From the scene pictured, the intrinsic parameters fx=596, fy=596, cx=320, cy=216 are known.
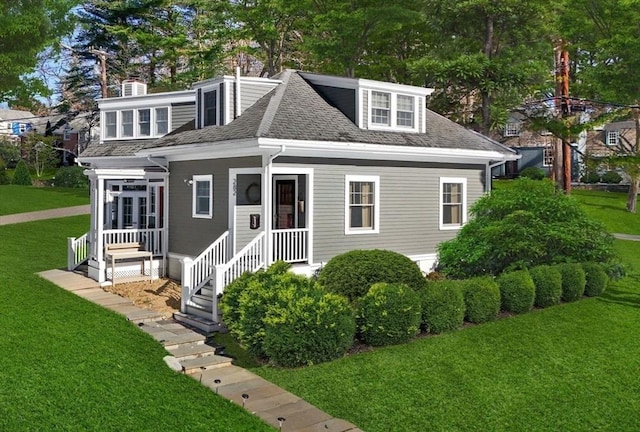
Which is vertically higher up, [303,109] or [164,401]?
[303,109]

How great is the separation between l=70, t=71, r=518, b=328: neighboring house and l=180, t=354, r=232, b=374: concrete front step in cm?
220

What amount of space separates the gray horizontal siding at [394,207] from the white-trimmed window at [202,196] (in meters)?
2.96

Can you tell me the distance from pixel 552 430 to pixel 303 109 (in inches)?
416

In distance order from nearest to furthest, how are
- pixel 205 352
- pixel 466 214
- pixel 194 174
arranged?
1. pixel 205 352
2. pixel 194 174
3. pixel 466 214

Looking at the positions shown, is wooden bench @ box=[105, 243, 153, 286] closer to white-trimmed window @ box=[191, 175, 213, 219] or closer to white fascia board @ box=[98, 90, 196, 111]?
white-trimmed window @ box=[191, 175, 213, 219]

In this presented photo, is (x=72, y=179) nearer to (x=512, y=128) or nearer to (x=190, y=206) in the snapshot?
(x=190, y=206)

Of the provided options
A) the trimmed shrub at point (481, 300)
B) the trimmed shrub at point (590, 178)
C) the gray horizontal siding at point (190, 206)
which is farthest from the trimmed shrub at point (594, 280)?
the trimmed shrub at point (590, 178)

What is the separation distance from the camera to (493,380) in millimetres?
9609

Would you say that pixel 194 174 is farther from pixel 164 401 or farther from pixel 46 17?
pixel 46 17

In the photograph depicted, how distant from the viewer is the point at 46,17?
2277 cm

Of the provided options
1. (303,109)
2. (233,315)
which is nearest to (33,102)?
(303,109)

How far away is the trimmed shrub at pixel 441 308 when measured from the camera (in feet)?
38.6

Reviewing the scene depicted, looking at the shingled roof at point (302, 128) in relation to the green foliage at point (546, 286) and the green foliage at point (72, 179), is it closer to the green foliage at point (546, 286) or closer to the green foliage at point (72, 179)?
the green foliage at point (546, 286)

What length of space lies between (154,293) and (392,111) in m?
8.36
